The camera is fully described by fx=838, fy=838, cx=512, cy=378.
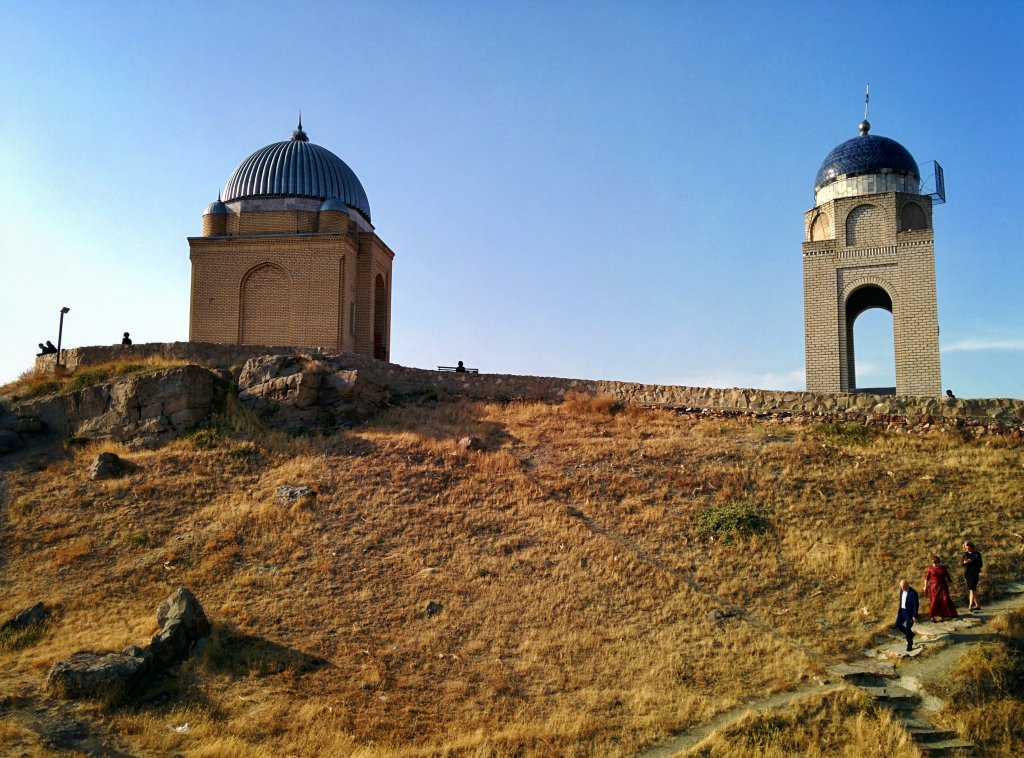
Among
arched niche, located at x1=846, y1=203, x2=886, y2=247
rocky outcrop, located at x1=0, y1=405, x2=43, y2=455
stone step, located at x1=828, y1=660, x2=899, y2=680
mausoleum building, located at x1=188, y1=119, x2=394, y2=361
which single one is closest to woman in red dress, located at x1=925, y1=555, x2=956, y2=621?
stone step, located at x1=828, y1=660, x2=899, y2=680

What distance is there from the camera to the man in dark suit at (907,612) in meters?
10.6

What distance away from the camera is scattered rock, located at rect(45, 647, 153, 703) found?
9625 millimetres

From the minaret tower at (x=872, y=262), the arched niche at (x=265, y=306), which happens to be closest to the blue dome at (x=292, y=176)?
the arched niche at (x=265, y=306)

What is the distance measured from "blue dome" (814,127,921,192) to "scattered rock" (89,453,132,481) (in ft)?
61.4

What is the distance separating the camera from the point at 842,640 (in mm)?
10938

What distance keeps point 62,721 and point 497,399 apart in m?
12.6

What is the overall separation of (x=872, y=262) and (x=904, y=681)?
46.4 feet

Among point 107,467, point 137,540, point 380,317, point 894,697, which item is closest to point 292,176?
point 380,317

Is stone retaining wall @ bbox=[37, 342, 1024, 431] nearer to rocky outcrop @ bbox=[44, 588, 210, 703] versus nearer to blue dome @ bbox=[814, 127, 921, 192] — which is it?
blue dome @ bbox=[814, 127, 921, 192]

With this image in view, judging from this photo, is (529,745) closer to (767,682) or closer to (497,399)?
(767,682)

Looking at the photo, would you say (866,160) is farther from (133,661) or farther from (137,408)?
(133,661)

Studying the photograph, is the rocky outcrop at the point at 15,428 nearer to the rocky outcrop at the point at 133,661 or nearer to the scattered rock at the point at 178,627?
the scattered rock at the point at 178,627

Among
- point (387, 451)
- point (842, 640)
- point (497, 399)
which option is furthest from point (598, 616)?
point (497, 399)

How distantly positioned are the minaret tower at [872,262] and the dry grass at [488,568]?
4.66 m
